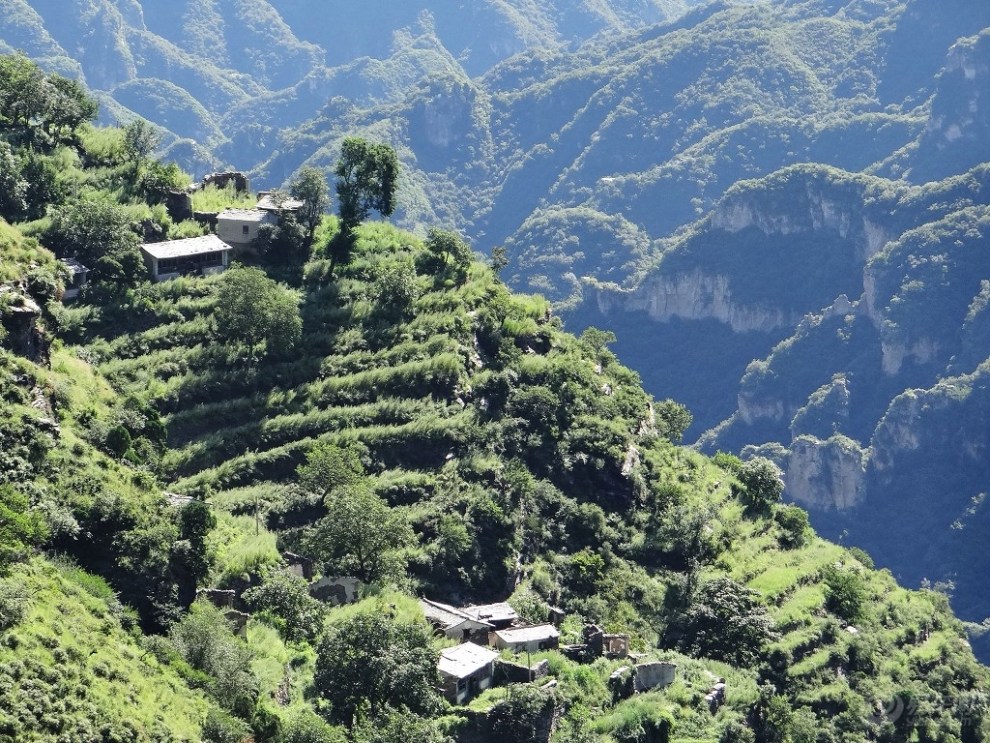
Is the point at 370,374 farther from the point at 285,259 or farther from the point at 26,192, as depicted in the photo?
the point at 26,192

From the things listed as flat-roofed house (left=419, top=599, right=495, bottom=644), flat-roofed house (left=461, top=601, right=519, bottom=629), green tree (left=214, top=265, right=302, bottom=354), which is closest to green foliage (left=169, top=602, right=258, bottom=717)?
flat-roofed house (left=419, top=599, right=495, bottom=644)

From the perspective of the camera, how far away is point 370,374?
64.7 m

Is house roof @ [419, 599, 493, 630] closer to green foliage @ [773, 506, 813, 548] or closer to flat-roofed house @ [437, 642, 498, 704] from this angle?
flat-roofed house @ [437, 642, 498, 704]

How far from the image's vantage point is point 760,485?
243 feet

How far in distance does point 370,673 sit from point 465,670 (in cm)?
368

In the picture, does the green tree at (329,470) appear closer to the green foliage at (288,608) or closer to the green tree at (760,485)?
the green foliage at (288,608)

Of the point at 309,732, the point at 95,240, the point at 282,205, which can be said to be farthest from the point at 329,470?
the point at 282,205

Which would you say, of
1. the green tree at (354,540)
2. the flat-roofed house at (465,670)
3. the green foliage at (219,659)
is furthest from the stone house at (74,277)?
the flat-roofed house at (465,670)

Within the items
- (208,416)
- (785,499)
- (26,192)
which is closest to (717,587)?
(208,416)

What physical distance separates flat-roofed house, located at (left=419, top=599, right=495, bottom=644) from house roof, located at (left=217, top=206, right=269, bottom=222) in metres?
23.8

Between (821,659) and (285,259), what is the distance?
28089 mm

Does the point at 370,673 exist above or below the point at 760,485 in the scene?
below

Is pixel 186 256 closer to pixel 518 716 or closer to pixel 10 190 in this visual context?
pixel 10 190

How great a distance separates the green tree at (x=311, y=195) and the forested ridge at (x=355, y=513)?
20 centimetres
